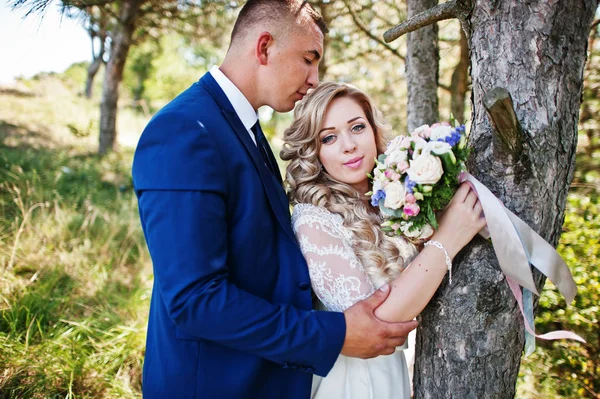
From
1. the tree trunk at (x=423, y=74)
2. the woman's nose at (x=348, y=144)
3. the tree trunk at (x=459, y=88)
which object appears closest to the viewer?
the woman's nose at (x=348, y=144)

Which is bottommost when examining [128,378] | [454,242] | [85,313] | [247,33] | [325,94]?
[128,378]

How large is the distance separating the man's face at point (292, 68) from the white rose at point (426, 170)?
0.80 m

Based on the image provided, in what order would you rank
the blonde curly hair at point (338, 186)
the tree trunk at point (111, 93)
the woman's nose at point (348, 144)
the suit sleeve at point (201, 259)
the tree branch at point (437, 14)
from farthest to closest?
the tree trunk at point (111, 93) < the woman's nose at point (348, 144) < the blonde curly hair at point (338, 186) < the tree branch at point (437, 14) < the suit sleeve at point (201, 259)

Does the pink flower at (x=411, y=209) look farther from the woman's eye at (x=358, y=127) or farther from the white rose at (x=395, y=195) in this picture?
the woman's eye at (x=358, y=127)

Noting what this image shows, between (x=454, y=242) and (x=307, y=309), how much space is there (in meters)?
0.69

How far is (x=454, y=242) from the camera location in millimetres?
1808

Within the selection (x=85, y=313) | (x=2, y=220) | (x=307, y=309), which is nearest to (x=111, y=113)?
(x=2, y=220)

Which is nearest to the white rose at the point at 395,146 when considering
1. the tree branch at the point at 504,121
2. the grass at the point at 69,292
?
the tree branch at the point at 504,121

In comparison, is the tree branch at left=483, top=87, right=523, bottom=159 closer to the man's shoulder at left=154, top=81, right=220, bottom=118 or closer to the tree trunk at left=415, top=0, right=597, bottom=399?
the tree trunk at left=415, top=0, right=597, bottom=399

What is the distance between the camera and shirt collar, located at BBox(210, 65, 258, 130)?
2047 mm

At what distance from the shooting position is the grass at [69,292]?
3.05m

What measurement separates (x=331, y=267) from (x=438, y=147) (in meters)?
0.70

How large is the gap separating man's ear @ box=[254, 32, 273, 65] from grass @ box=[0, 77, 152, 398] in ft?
→ 8.18

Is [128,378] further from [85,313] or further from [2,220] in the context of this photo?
[2,220]
